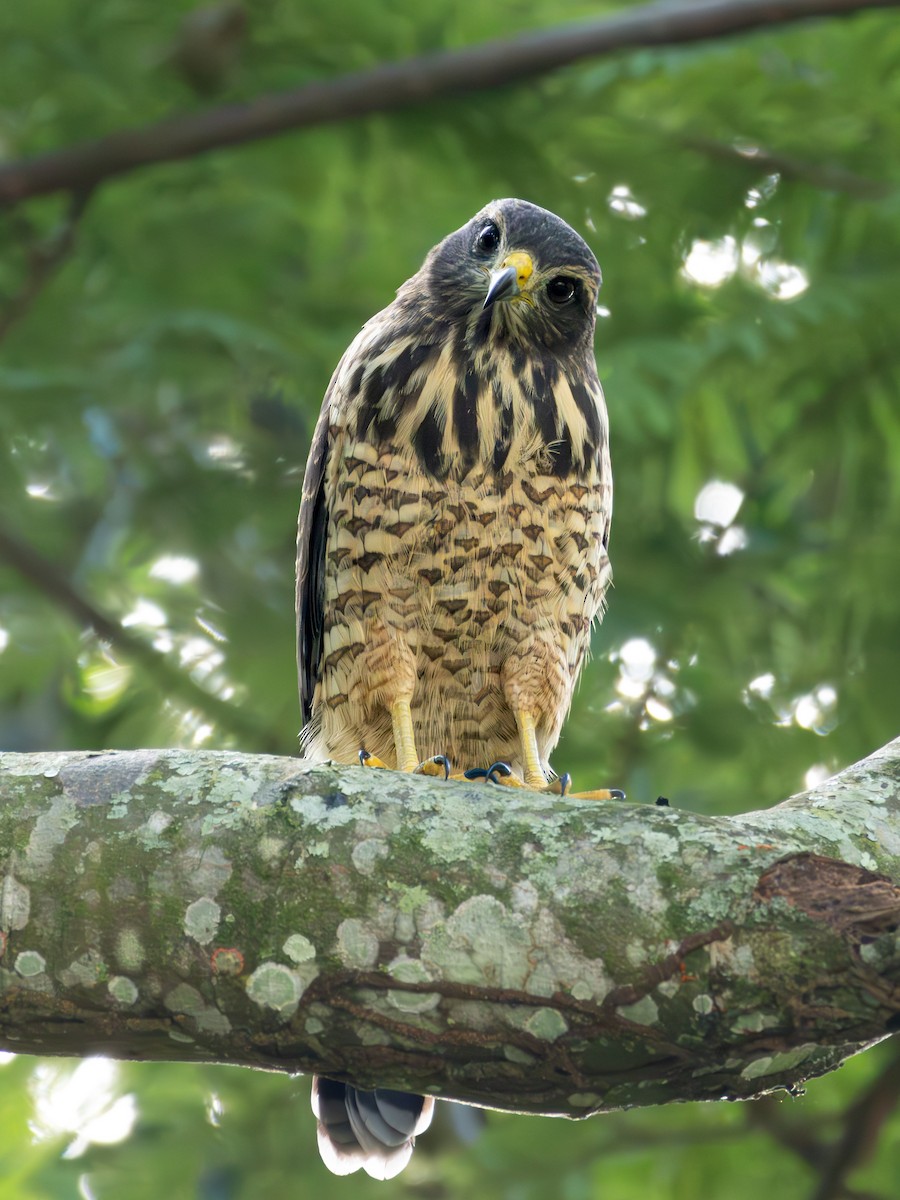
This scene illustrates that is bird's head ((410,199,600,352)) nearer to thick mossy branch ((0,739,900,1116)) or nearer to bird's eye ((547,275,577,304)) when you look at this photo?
bird's eye ((547,275,577,304))

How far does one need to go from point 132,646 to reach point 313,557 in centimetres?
162

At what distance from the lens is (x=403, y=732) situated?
389cm

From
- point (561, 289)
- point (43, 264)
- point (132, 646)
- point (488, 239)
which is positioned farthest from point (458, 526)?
point (43, 264)

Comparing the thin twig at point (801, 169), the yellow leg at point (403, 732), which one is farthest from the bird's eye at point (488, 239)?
the thin twig at point (801, 169)

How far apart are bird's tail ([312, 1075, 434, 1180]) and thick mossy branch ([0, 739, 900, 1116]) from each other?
134 centimetres

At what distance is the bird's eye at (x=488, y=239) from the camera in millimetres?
4172

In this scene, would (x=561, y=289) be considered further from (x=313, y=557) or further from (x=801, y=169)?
(x=801, y=169)

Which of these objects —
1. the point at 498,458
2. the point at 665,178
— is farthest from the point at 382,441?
the point at 665,178

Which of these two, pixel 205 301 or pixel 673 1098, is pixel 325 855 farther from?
pixel 205 301

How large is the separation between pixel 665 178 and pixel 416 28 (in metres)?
1.18

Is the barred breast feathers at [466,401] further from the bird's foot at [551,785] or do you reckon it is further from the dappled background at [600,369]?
the dappled background at [600,369]

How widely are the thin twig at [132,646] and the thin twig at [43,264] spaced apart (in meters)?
0.85

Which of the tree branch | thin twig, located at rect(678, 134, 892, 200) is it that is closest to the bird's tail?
the tree branch

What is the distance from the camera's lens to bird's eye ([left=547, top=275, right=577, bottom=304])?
4.11m
